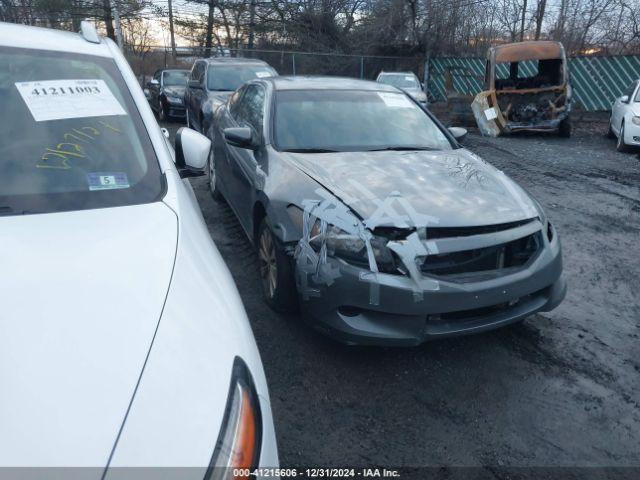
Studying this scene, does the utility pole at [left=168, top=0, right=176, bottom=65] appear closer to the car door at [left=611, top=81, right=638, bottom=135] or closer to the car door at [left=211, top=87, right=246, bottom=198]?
the car door at [left=611, top=81, right=638, bottom=135]

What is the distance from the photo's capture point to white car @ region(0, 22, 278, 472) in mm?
1142

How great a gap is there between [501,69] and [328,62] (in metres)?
7.46

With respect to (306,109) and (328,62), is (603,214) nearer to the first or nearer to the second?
(306,109)

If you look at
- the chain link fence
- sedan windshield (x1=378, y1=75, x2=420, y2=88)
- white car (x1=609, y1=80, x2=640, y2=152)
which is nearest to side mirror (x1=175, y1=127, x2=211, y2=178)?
white car (x1=609, y1=80, x2=640, y2=152)

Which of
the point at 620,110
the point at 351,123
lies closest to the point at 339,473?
the point at 351,123

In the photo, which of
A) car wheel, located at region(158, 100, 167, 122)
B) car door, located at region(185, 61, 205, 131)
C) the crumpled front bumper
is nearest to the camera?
the crumpled front bumper

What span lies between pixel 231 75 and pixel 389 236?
772 centimetres

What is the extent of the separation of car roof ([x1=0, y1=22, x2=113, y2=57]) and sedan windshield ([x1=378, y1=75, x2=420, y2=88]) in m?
13.1

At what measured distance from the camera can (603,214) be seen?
5.89 metres

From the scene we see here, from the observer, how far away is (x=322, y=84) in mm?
4566

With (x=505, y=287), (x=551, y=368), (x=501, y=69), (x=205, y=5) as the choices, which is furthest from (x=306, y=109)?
(x=205, y=5)

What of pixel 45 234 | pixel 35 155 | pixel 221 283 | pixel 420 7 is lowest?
pixel 221 283

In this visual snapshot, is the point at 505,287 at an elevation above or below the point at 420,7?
below

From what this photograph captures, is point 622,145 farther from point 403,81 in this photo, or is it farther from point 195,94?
point 195,94
